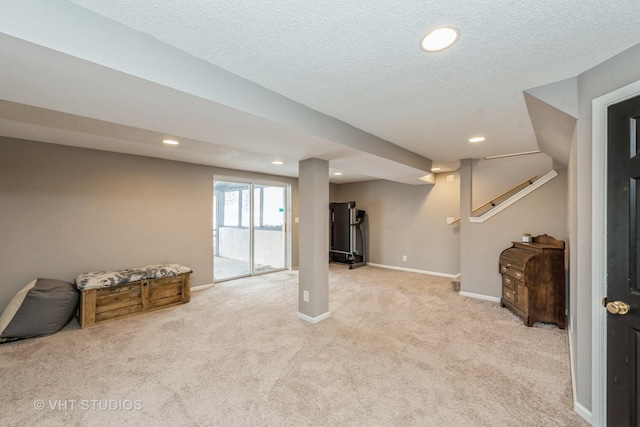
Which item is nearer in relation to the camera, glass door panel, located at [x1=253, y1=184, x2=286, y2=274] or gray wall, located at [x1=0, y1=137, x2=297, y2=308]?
gray wall, located at [x1=0, y1=137, x2=297, y2=308]

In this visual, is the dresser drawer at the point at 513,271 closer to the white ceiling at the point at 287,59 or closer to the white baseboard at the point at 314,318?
the white ceiling at the point at 287,59

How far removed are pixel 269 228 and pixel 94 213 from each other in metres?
3.13

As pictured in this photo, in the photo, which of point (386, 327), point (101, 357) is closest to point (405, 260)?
point (386, 327)

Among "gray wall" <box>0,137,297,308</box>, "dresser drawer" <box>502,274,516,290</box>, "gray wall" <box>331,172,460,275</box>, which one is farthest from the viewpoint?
"gray wall" <box>331,172,460,275</box>

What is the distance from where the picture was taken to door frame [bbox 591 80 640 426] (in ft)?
5.06

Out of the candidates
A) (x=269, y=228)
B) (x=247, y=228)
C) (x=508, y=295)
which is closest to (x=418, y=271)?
(x=508, y=295)

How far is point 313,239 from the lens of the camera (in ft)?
10.8

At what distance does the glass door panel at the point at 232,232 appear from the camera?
539cm

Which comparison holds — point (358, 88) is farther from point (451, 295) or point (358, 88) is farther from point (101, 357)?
point (451, 295)

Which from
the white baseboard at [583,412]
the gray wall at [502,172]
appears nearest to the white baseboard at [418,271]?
the gray wall at [502,172]

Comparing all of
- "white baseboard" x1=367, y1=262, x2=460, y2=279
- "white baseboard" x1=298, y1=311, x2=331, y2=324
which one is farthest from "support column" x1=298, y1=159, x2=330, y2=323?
"white baseboard" x1=367, y1=262, x2=460, y2=279

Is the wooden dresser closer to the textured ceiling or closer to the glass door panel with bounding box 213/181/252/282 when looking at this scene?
the textured ceiling

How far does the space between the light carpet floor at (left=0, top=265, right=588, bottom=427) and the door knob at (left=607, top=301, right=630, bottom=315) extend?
2.74ft

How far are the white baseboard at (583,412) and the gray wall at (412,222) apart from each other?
12.4 ft
